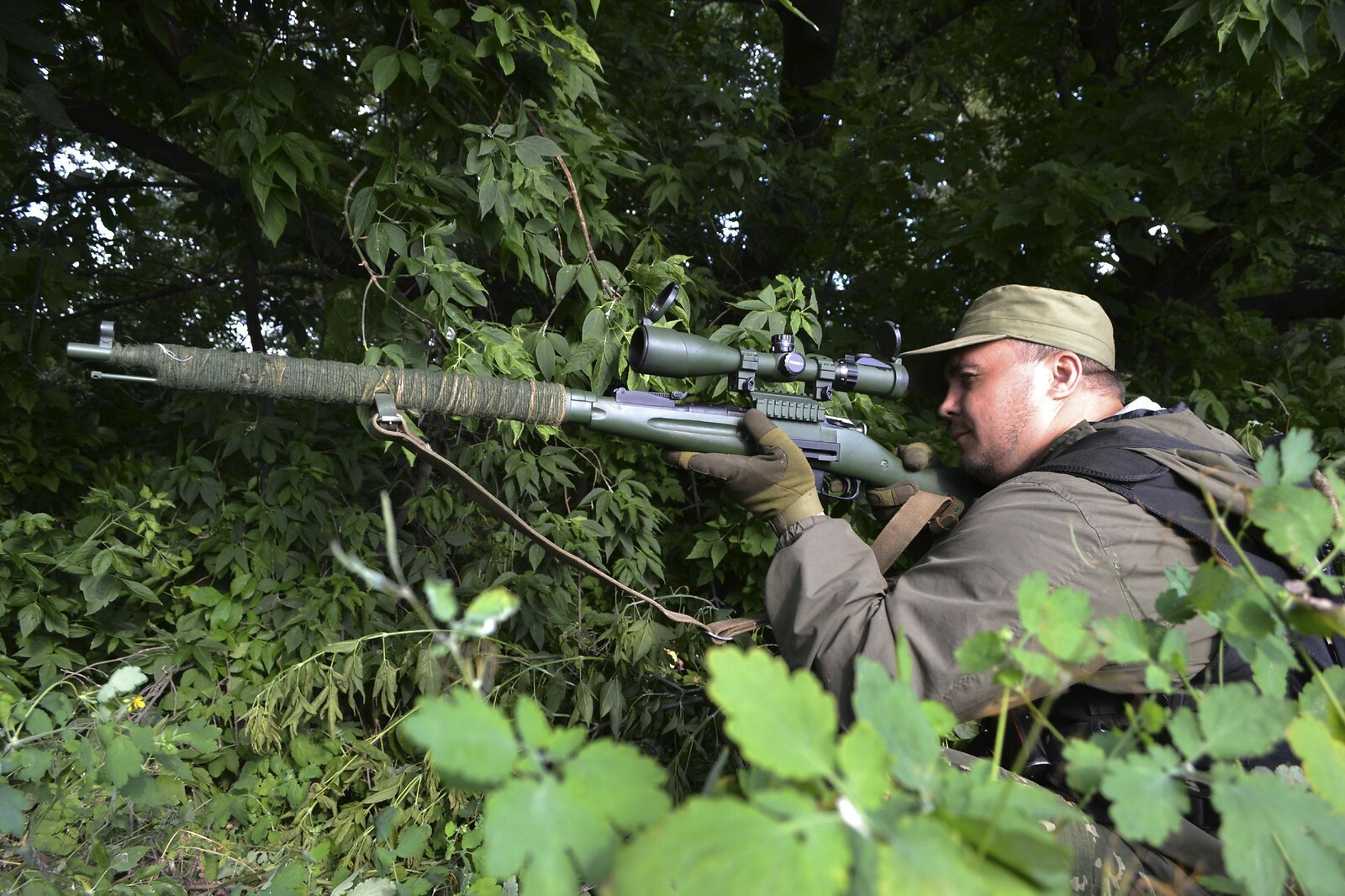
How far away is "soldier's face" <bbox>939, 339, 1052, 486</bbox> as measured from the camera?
2662 mm

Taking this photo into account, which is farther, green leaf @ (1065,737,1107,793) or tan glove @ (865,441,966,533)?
tan glove @ (865,441,966,533)

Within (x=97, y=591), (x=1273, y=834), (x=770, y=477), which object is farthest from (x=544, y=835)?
(x=97, y=591)

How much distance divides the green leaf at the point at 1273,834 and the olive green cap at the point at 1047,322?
215cm

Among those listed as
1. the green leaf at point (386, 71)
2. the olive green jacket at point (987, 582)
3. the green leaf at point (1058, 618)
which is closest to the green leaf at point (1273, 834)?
the green leaf at point (1058, 618)

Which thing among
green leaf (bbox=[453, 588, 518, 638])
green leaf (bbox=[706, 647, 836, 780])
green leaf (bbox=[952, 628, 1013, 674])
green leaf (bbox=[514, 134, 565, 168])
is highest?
green leaf (bbox=[514, 134, 565, 168])

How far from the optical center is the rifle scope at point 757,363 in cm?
256

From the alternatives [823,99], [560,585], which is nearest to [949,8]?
[823,99]

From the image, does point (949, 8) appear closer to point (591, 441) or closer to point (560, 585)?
point (591, 441)

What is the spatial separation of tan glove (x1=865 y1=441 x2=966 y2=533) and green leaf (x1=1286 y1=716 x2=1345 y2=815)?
2149 millimetres

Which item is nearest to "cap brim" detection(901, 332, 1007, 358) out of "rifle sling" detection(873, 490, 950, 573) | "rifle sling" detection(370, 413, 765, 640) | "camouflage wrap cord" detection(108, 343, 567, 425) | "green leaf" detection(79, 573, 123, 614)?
"rifle sling" detection(873, 490, 950, 573)

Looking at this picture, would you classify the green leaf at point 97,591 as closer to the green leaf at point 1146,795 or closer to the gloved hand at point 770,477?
the gloved hand at point 770,477

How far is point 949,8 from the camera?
6.28 m

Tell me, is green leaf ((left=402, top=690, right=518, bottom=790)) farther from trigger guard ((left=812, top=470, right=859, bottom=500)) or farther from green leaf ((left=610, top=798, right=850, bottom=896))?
trigger guard ((left=812, top=470, right=859, bottom=500))

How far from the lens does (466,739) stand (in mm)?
565
